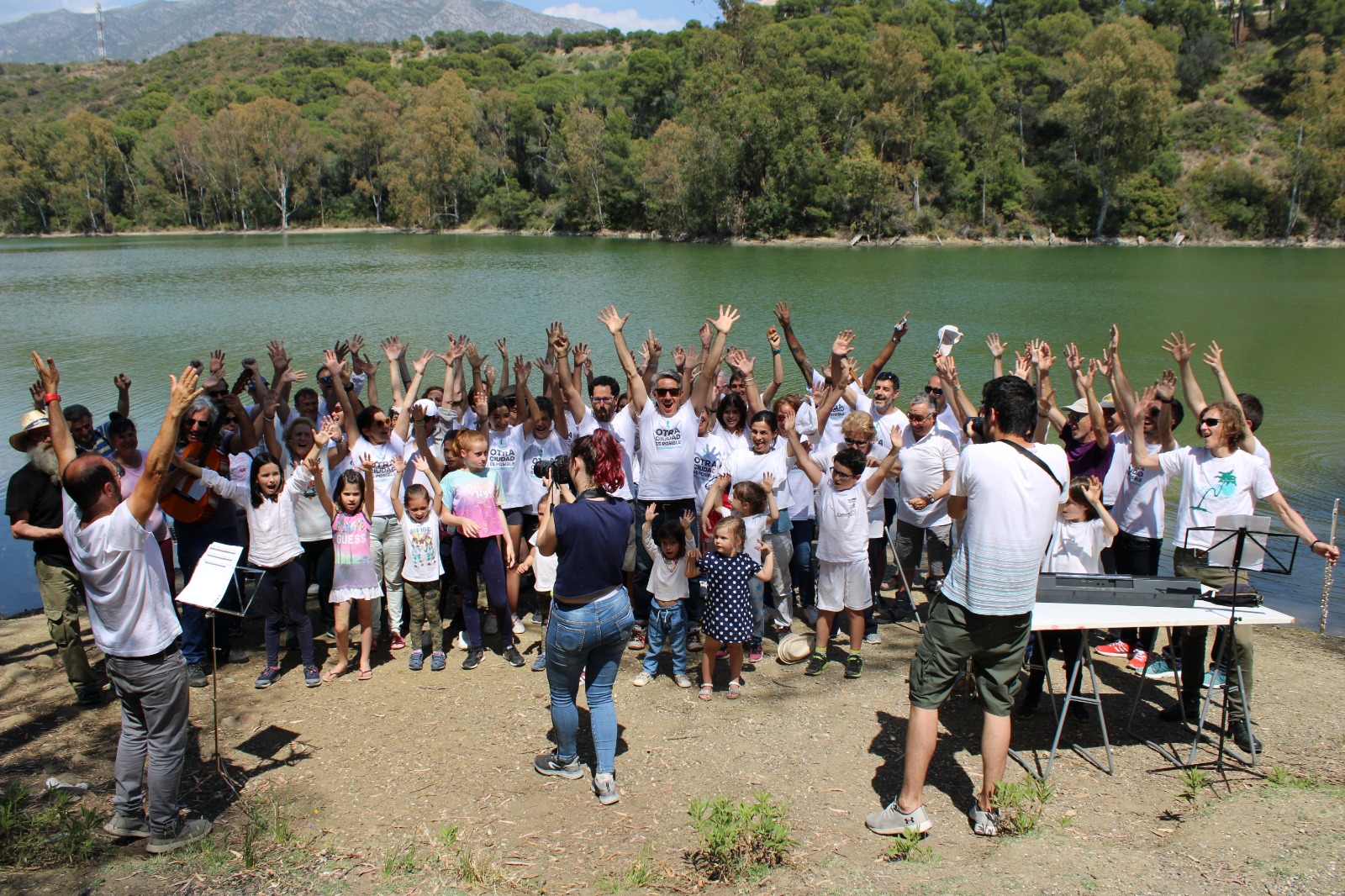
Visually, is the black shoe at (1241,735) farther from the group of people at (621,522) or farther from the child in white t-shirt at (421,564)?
the child in white t-shirt at (421,564)

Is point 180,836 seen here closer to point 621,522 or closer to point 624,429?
point 621,522

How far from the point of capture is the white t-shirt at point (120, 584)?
3.91 metres

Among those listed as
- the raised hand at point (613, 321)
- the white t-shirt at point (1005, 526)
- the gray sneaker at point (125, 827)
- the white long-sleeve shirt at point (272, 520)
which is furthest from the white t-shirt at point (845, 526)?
the gray sneaker at point (125, 827)

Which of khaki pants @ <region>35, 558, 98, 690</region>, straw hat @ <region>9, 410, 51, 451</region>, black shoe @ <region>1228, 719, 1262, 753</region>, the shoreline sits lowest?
black shoe @ <region>1228, 719, 1262, 753</region>

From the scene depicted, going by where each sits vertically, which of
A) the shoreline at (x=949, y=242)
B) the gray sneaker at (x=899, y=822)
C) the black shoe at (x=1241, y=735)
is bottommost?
the gray sneaker at (x=899, y=822)

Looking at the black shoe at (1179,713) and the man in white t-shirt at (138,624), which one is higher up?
the man in white t-shirt at (138,624)

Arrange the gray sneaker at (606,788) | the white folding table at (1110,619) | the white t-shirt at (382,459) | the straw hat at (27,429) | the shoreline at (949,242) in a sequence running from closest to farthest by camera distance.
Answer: the white folding table at (1110,619) < the gray sneaker at (606,788) < the straw hat at (27,429) < the white t-shirt at (382,459) < the shoreline at (949,242)

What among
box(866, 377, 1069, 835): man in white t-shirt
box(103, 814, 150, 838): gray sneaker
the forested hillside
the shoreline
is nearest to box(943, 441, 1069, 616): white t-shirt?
box(866, 377, 1069, 835): man in white t-shirt

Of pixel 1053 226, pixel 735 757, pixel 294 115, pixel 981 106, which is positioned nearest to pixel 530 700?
pixel 735 757

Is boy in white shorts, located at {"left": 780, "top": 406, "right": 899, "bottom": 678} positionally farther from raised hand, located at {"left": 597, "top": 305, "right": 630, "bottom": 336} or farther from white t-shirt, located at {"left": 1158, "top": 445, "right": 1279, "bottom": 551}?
raised hand, located at {"left": 597, "top": 305, "right": 630, "bottom": 336}

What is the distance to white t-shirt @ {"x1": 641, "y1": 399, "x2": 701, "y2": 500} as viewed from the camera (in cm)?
657

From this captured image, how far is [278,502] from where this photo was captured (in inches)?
236

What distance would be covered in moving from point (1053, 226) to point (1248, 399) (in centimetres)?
6286

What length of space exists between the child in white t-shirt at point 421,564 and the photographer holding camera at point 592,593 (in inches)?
78.2
